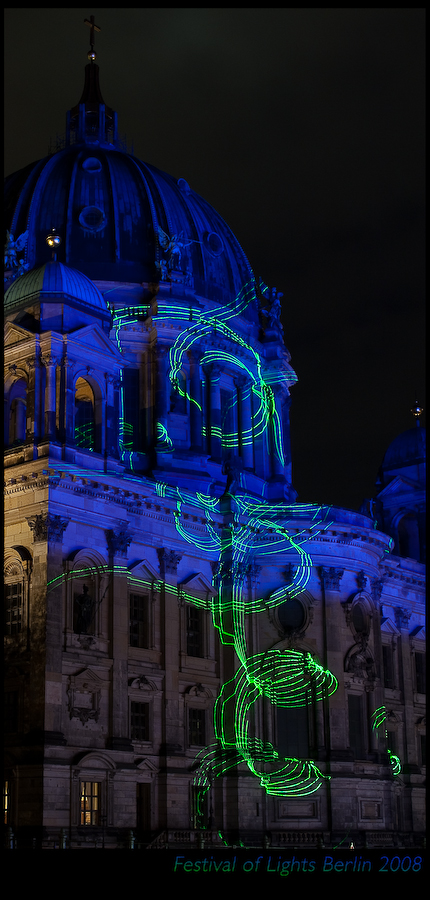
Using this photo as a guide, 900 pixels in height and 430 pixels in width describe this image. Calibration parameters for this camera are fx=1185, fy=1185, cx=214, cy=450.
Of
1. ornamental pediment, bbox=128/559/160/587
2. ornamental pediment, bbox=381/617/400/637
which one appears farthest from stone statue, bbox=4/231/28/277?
ornamental pediment, bbox=381/617/400/637

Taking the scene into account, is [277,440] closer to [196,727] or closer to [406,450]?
[406,450]

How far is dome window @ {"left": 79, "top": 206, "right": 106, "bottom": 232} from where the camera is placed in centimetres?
6000

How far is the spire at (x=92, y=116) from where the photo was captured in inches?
2625

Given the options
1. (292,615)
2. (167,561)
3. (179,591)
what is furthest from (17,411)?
(292,615)

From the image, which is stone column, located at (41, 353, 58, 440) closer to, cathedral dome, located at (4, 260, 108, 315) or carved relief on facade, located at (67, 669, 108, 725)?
cathedral dome, located at (4, 260, 108, 315)

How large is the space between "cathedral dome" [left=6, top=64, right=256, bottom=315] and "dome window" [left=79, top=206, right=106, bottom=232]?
2.0 inches

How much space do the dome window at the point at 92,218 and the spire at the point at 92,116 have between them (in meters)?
7.86

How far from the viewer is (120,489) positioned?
46.1 m

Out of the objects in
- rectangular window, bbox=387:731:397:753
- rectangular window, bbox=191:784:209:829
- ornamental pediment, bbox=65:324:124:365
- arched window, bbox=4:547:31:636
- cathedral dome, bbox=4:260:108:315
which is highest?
cathedral dome, bbox=4:260:108:315

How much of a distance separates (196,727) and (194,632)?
393cm

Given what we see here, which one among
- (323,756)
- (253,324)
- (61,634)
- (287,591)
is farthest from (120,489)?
(253,324)

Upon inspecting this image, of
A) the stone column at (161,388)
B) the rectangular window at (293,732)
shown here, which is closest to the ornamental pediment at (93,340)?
the stone column at (161,388)

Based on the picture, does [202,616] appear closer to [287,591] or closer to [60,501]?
[287,591]

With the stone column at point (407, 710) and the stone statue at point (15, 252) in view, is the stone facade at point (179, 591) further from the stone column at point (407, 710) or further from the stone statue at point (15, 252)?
the stone statue at point (15, 252)
